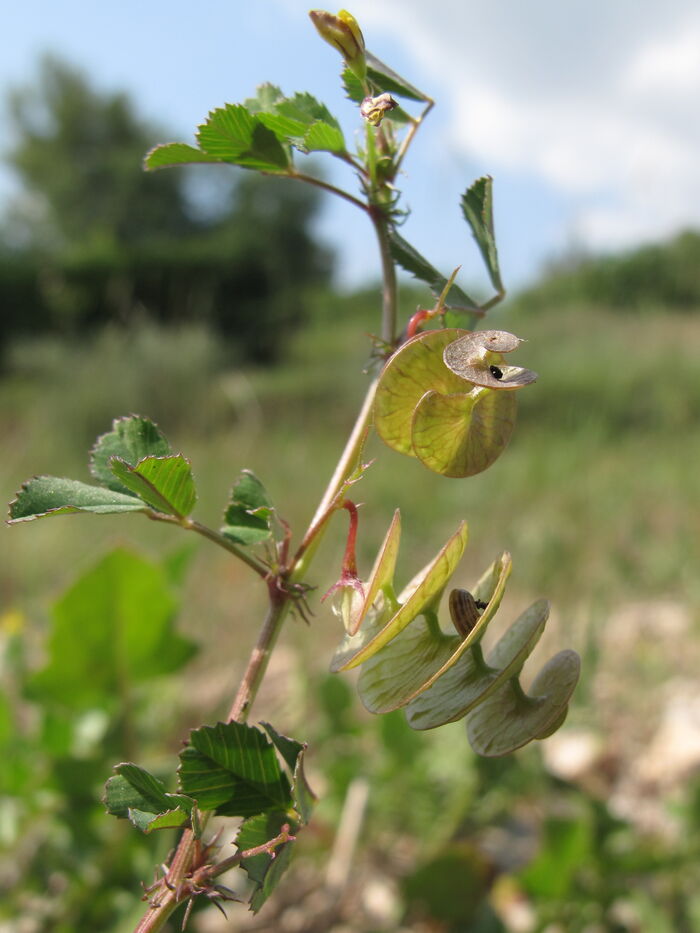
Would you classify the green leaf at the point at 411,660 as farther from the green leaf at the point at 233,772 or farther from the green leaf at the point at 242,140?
the green leaf at the point at 242,140

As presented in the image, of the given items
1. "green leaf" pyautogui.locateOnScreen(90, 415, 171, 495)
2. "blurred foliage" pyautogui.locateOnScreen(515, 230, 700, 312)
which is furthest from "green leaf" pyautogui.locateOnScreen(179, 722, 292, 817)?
"blurred foliage" pyautogui.locateOnScreen(515, 230, 700, 312)

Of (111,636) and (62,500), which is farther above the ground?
(62,500)

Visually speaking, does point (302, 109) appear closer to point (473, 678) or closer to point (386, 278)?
point (386, 278)

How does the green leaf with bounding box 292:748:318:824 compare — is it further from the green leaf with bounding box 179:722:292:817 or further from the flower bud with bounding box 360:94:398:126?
the flower bud with bounding box 360:94:398:126

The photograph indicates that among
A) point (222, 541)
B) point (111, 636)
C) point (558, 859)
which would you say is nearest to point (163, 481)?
point (222, 541)

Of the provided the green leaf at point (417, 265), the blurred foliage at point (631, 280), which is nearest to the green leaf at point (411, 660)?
the green leaf at point (417, 265)

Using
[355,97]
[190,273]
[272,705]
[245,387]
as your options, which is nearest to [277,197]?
[190,273]
